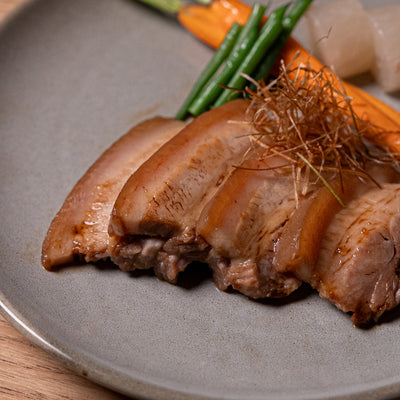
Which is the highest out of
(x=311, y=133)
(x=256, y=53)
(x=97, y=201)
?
(x=256, y=53)

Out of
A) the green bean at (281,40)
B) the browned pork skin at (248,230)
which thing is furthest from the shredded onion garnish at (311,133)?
the green bean at (281,40)

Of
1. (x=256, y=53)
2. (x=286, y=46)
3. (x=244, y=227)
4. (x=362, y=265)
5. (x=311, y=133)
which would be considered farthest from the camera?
(x=286, y=46)

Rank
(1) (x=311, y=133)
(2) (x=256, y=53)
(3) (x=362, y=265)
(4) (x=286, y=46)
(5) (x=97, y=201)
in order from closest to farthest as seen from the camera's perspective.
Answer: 1. (3) (x=362, y=265)
2. (5) (x=97, y=201)
3. (1) (x=311, y=133)
4. (2) (x=256, y=53)
5. (4) (x=286, y=46)

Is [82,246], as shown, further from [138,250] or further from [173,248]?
[173,248]

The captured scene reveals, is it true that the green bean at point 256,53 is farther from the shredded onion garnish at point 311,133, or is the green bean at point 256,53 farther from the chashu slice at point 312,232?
the chashu slice at point 312,232

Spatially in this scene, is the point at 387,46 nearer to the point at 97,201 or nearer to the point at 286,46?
the point at 286,46

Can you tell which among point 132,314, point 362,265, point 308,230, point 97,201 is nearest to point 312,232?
point 308,230
